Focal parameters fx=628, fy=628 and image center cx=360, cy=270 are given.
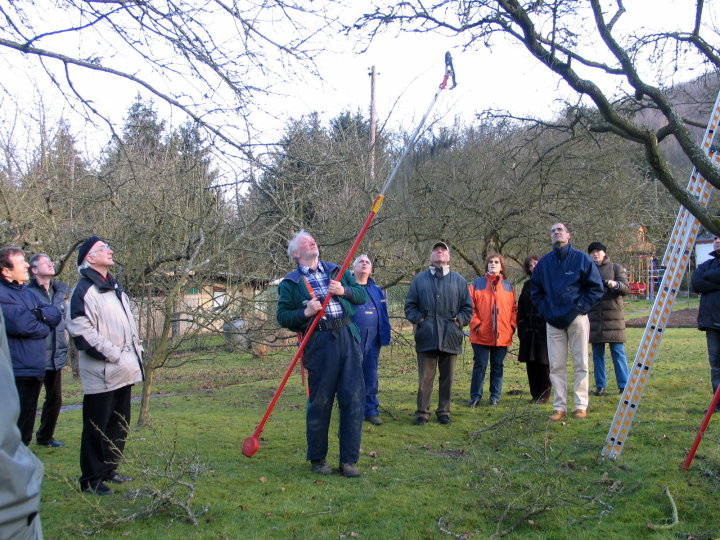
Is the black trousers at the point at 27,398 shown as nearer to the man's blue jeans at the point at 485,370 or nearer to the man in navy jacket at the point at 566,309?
the man's blue jeans at the point at 485,370

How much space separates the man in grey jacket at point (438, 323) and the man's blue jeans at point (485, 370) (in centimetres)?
94

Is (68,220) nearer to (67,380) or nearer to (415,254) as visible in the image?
(67,380)

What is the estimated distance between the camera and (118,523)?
4.22 m

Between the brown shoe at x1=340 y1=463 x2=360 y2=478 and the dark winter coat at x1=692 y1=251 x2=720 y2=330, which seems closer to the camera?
the brown shoe at x1=340 y1=463 x2=360 y2=478

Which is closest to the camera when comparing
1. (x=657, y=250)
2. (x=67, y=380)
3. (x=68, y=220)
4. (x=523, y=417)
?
(x=523, y=417)

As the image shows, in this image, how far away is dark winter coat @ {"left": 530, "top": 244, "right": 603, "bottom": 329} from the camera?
676cm

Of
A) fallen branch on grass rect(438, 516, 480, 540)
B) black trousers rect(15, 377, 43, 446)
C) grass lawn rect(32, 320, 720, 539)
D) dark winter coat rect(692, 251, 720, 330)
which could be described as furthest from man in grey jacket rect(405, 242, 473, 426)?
black trousers rect(15, 377, 43, 446)

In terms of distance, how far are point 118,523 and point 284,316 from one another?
2035 mm

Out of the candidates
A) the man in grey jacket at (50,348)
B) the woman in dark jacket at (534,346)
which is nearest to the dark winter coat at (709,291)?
the woman in dark jacket at (534,346)

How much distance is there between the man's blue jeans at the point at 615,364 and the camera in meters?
7.98

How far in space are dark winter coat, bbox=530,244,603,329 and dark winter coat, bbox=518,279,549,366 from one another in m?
0.72

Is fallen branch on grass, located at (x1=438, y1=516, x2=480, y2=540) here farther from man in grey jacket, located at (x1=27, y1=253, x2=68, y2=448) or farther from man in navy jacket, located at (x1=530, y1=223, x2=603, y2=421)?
man in grey jacket, located at (x1=27, y1=253, x2=68, y2=448)

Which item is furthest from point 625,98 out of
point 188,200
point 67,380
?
point 67,380

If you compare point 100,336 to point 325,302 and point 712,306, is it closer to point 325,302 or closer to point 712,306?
point 325,302
